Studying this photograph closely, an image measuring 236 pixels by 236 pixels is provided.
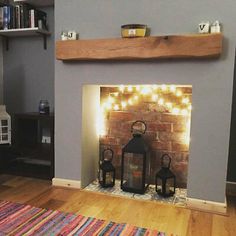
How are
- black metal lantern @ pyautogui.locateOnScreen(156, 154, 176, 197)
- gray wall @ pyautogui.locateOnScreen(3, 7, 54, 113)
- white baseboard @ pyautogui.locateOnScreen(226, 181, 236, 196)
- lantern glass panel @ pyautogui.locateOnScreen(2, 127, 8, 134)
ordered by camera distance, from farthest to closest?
gray wall @ pyautogui.locateOnScreen(3, 7, 54, 113)
lantern glass panel @ pyautogui.locateOnScreen(2, 127, 8, 134)
white baseboard @ pyautogui.locateOnScreen(226, 181, 236, 196)
black metal lantern @ pyautogui.locateOnScreen(156, 154, 176, 197)

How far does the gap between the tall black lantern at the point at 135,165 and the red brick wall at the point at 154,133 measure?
187 millimetres

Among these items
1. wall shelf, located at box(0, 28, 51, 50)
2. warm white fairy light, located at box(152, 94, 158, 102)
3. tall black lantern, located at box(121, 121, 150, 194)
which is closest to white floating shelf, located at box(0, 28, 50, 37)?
wall shelf, located at box(0, 28, 51, 50)

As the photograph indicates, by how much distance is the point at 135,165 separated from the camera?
8.08ft

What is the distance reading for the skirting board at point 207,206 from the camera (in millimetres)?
2109

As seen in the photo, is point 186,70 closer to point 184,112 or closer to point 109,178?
point 184,112

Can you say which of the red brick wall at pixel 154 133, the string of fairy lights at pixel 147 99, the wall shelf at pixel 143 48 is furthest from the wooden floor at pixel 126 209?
the wall shelf at pixel 143 48

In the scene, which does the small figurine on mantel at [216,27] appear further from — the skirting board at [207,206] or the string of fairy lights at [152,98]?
the skirting board at [207,206]

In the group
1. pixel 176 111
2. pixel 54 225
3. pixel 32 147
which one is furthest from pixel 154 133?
pixel 32 147

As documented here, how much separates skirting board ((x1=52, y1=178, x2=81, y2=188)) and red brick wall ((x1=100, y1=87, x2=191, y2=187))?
0.49m

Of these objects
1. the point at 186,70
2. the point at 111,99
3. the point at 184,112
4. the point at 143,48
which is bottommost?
the point at 184,112

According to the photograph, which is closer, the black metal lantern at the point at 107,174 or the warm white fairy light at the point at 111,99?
the black metal lantern at the point at 107,174

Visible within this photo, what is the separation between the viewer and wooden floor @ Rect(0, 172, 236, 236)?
1871 mm

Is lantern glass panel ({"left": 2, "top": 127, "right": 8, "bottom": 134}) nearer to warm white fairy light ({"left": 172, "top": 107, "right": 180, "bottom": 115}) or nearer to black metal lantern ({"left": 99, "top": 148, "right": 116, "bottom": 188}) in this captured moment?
black metal lantern ({"left": 99, "top": 148, "right": 116, "bottom": 188})

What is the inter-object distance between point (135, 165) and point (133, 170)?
0.05 m
